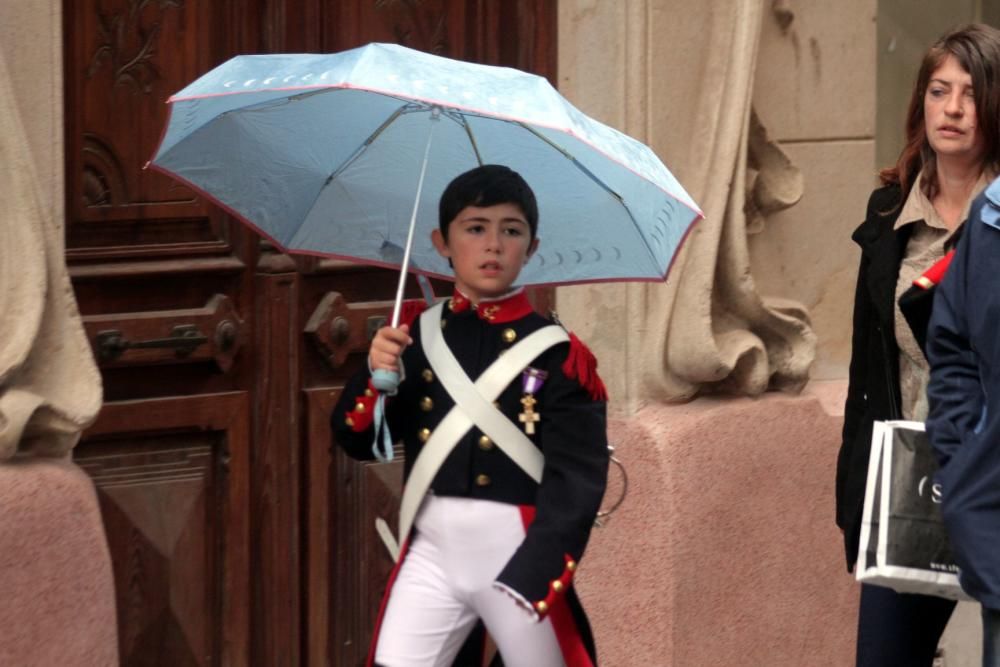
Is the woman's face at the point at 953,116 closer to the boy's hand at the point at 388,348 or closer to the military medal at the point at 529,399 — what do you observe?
the military medal at the point at 529,399

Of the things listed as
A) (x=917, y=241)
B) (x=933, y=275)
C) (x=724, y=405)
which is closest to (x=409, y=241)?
(x=933, y=275)

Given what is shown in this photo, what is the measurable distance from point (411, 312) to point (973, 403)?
1.29m

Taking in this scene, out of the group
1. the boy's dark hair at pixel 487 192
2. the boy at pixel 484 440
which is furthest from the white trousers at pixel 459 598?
the boy's dark hair at pixel 487 192

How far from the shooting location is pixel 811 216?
694cm

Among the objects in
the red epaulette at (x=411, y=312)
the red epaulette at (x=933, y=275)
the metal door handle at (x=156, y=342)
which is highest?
the red epaulette at (x=933, y=275)

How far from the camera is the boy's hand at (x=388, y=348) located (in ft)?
14.0

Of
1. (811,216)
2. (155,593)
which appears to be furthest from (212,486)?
(811,216)

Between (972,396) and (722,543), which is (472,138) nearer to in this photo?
(972,396)

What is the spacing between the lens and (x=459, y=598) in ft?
14.7

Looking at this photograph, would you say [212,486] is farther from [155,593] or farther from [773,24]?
[773,24]

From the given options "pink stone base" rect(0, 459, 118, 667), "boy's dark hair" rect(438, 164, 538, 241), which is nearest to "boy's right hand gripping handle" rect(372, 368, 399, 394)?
"boy's dark hair" rect(438, 164, 538, 241)

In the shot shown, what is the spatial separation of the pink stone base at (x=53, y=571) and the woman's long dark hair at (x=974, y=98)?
2198 millimetres

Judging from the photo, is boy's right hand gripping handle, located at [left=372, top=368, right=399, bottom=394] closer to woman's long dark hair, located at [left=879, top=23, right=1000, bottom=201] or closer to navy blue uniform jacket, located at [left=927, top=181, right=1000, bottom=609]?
navy blue uniform jacket, located at [left=927, top=181, right=1000, bottom=609]

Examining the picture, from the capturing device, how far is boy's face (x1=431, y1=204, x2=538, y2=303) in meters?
4.45
